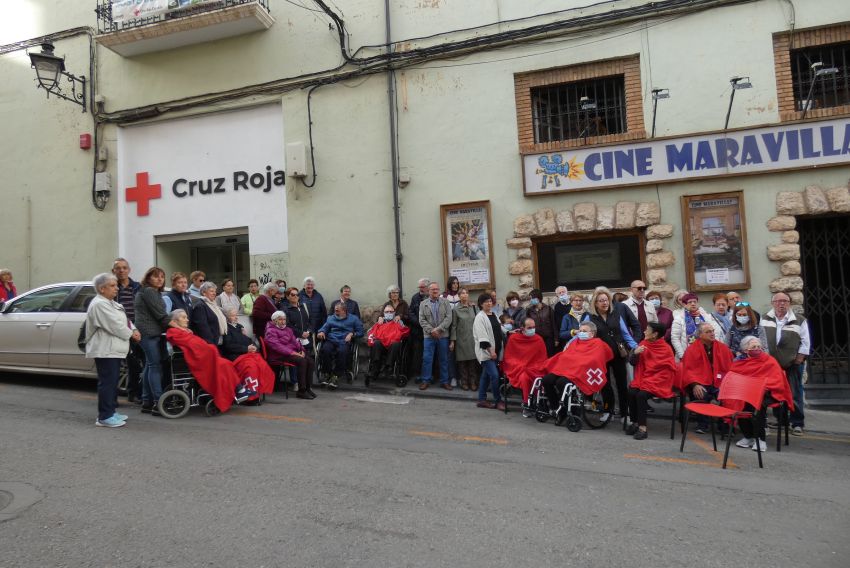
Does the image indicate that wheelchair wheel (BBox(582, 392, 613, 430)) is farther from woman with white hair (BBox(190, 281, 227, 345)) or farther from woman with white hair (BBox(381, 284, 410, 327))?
woman with white hair (BBox(190, 281, 227, 345))

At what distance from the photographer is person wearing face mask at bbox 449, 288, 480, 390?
9.27 metres

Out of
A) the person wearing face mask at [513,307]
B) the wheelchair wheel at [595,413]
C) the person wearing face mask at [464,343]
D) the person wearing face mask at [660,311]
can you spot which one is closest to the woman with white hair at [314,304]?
the person wearing face mask at [464,343]

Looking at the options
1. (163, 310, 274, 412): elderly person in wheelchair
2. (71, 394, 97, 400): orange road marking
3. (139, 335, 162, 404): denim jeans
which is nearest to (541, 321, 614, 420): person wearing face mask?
(163, 310, 274, 412): elderly person in wheelchair

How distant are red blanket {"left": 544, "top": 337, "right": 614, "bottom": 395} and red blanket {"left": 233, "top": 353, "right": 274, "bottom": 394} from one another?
3703mm

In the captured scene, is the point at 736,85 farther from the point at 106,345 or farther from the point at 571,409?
the point at 106,345

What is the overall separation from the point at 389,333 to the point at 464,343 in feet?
4.19

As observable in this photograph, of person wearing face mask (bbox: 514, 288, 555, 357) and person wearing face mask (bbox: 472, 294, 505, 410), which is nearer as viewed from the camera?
person wearing face mask (bbox: 472, 294, 505, 410)

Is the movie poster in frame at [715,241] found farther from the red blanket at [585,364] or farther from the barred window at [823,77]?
the red blanket at [585,364]

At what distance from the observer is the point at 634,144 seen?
9.84m

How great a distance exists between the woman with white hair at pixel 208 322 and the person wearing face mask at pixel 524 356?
3.78 m

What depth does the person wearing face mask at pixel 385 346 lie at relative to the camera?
967cm

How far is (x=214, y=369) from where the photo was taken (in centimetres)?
731

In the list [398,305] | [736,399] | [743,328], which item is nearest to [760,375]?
[736,399]

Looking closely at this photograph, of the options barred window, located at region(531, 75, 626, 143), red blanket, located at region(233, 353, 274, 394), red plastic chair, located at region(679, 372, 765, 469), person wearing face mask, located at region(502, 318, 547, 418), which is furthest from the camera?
barred window, located at region(531, 75, 626, 143)
